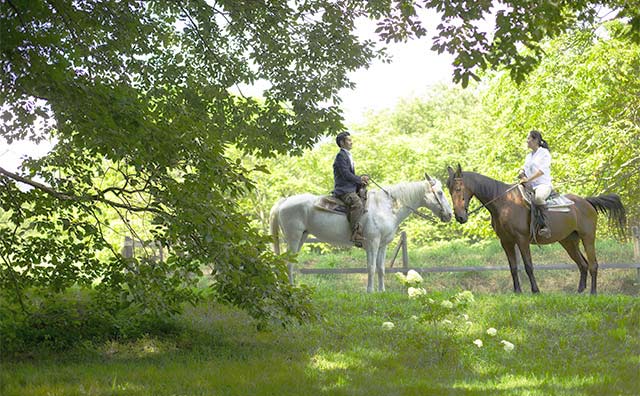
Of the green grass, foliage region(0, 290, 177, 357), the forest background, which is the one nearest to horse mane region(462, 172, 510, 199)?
the green grass

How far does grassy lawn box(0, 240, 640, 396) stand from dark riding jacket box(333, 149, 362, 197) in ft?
8.32

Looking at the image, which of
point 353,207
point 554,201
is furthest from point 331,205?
point 554,201

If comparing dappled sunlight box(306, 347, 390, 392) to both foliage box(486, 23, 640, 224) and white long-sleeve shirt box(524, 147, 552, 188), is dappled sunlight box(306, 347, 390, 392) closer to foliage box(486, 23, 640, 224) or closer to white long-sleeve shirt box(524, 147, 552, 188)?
white long-sleeve shirt box(524, 147, 552, 188)

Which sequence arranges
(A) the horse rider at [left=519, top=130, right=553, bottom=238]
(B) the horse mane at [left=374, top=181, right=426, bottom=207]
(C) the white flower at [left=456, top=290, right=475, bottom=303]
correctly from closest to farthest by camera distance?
(C) the white flower at [left=456, top=290, right=475, bottom=303] < (A) the horse rider at [left=519, top=130, right=553, bottom=238] < (B) the horse mane at [left=374, top=181, right=426, bottom=207]

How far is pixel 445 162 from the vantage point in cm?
4091

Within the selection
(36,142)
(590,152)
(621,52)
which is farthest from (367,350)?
(590,152)

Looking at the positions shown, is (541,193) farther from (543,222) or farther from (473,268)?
(473,268)

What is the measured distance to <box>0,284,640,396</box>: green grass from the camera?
22.1 ft

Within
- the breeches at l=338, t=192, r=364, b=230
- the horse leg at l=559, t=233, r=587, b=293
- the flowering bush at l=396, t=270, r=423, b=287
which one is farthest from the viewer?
the horse leg at l=559, t=233, r=587, b=293

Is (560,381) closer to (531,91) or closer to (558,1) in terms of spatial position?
(558,1)

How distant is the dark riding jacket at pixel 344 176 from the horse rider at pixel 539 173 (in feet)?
9.65

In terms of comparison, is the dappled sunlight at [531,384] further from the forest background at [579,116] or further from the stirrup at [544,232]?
the forest background at [579,116]

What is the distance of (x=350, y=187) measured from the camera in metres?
13.3

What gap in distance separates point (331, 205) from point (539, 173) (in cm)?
370
